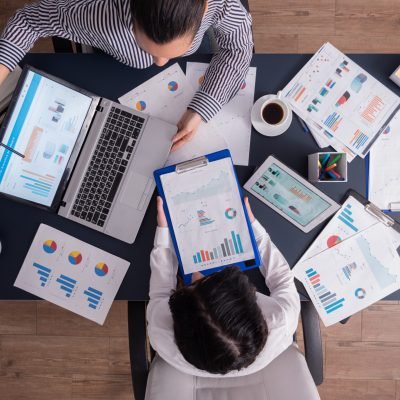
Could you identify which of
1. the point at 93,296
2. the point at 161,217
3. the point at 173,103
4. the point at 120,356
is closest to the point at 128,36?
the point at 173,103

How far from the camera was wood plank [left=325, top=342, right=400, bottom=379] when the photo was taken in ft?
5.46

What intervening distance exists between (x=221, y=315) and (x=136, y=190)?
0.40m

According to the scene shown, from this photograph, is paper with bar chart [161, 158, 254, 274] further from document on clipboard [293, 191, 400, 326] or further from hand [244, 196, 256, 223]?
document on clipboard [293, 191, 400, 326]

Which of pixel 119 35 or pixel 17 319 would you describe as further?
pixel 17 319

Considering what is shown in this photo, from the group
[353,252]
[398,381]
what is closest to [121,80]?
[353,252]

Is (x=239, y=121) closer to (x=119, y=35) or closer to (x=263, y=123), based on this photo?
(x=263, y=123)

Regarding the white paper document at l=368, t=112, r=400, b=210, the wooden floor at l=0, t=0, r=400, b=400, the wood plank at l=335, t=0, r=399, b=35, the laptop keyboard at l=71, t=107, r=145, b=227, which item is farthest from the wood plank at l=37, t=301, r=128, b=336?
the wood plank at l=335, t=0, r=399, b=35

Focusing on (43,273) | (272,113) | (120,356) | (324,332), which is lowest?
(120,356)

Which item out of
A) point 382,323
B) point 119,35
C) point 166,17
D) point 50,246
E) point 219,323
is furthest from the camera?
point 382,323

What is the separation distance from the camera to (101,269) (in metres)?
1.06

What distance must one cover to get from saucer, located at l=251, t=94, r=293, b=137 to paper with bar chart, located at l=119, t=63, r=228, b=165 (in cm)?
10

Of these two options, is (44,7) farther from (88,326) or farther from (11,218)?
(88,326)

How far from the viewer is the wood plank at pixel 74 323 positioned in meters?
1.66

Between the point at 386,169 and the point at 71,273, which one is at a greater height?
the point at 386,169
